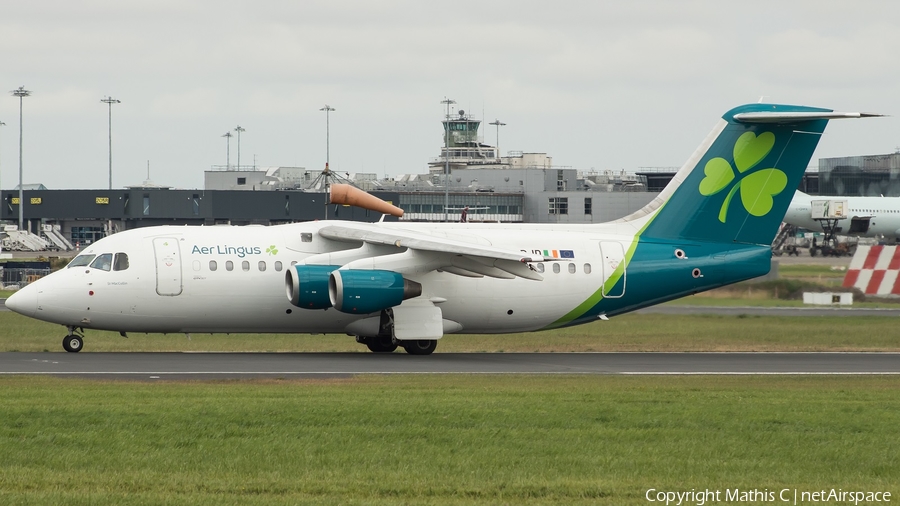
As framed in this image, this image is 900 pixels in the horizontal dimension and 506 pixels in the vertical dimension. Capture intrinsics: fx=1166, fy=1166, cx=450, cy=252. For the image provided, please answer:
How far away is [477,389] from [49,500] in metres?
9.93

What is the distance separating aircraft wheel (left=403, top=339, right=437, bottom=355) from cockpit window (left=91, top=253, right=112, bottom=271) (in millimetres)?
7175

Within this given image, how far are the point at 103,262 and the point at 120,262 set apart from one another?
0.41 m

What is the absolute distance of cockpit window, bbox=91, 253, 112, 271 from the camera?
27031mm

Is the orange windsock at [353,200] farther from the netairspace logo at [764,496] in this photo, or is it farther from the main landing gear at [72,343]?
the netairspace logo at [764,496]

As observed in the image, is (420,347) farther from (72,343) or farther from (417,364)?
(72,343)

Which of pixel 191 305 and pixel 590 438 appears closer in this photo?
pixel 590 438

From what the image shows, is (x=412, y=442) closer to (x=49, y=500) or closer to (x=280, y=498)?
(x=280, y=498)

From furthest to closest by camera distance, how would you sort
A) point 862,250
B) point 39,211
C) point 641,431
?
point 39,211, point 862,250, point 641,431

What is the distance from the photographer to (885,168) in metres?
120

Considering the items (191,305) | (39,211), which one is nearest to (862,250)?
(191,305)

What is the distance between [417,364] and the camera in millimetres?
25188

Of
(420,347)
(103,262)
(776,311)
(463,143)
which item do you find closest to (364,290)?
(420,347)

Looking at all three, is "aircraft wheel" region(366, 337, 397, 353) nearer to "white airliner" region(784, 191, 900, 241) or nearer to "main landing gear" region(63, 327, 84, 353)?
"main landing gear" region(63, 327, 84, 353)

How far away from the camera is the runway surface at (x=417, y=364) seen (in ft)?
73.2
